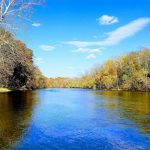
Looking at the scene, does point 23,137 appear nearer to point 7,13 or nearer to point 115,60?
point 7,13

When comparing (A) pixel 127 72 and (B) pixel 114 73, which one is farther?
(B) pixel 114 73

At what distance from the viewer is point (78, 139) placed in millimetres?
17406

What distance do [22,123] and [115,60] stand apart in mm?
114448

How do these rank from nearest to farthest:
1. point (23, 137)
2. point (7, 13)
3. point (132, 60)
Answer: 1. point (23, 137)
2. point (7, 13)
3. point (132, 60)

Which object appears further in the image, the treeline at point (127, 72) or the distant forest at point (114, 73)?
the treeline at point (127, 72)

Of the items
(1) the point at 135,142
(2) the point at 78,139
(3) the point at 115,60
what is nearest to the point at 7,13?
(2) the point at 78,139

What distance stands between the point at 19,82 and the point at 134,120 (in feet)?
258

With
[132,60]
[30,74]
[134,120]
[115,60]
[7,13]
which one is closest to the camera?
[7,13]

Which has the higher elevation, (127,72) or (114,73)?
(114,73)

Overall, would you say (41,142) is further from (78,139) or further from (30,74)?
(30,74)

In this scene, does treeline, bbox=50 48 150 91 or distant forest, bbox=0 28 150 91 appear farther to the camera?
treeline, bbox=50 48 150 91

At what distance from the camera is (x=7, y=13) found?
21172 mm

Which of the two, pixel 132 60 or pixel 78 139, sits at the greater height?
pixel 132 60

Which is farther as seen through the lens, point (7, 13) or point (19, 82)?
point (19, 82)
